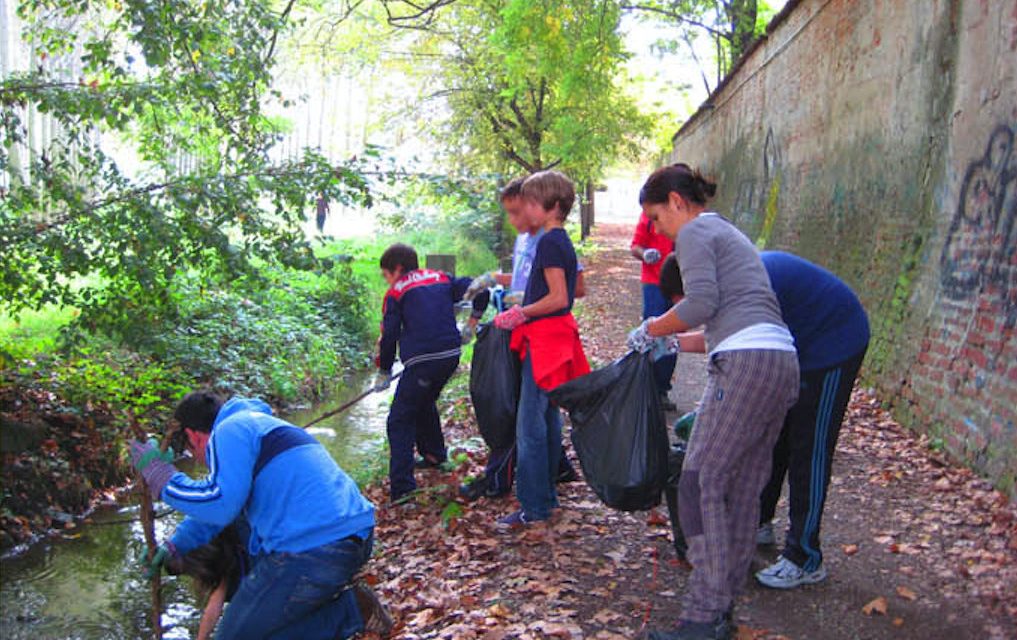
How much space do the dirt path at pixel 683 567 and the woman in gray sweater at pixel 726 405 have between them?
38 centimetres

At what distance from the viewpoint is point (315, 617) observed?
134 inches

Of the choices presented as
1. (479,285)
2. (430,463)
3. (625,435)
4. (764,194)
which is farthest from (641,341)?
(764,194)

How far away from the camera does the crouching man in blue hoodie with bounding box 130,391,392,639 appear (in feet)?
10.4

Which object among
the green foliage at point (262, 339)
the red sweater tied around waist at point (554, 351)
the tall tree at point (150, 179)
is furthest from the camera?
the green foliage at point (262, 339)

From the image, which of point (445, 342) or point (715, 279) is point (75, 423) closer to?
point (445, 342)

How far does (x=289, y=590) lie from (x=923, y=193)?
5.76m

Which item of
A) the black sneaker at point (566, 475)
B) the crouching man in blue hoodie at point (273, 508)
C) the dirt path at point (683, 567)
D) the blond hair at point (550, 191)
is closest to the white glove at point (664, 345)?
the blond hair at point (550, 191)

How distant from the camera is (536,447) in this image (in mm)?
4660

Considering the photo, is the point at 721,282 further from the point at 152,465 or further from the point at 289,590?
the point at 152,465

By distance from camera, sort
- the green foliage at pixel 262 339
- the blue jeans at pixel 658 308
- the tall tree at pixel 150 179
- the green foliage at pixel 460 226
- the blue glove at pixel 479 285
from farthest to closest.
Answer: the green foliage at pixel 460 226 → the green foliage at pixel 262 339 → the tall tree at pixel 150 179 → the blue jeans at pixel 658 308 → the blue glove at pixel 479 285

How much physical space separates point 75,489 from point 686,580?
558cm

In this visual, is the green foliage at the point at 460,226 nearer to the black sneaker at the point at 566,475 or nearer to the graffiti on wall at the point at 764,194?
the graffiti on wall at the point at 764,194

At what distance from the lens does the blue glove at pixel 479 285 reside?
5.55 metres

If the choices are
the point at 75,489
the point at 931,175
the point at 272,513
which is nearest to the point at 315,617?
the point at 272,513
